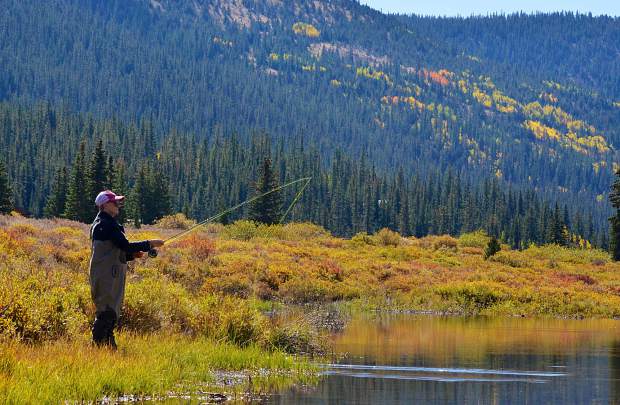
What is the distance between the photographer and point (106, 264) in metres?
13.8

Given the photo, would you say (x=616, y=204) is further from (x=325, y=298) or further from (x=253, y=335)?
(x=253, y=335)

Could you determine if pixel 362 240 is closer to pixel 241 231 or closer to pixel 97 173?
pixel 241 231

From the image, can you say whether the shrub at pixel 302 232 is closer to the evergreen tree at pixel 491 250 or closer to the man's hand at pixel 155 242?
the evergreen tree at pixel 491 250

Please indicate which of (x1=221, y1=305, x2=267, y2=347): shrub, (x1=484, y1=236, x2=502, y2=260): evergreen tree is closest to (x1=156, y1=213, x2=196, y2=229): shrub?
(x1=484, y1=236, x2=502, y2=260): evergreen tree

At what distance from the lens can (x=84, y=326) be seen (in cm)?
1568

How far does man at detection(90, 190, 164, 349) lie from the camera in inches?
543

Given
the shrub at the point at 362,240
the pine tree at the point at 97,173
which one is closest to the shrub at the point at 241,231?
the shrub at the point at 362,240

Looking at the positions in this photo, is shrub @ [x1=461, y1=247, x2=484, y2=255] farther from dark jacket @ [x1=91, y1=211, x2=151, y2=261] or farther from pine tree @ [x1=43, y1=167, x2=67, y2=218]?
dark jacket @ [x1=91, y1=211, x2=151, y2=261]

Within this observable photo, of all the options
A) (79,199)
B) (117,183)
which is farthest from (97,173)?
(117,183)

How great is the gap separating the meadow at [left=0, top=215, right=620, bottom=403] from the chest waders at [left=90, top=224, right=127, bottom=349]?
355mm

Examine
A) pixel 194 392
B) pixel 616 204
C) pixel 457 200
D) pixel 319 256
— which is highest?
pixel 457 200

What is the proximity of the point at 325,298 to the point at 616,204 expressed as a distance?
41.4 metres

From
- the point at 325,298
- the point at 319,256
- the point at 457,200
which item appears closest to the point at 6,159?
the point at 457,200

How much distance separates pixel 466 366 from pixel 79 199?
6780 centimetres
